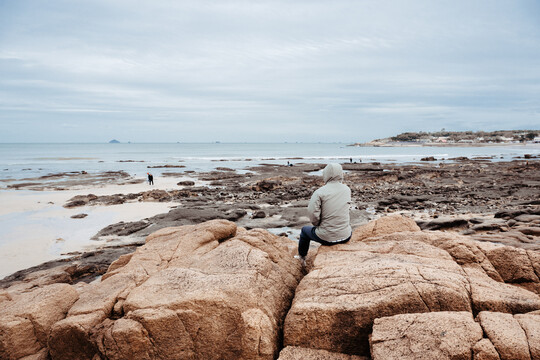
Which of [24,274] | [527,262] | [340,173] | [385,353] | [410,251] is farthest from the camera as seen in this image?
[24,274]

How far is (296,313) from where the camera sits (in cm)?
483

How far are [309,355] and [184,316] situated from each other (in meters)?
1.88

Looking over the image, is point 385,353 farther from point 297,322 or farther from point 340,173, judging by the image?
point 340,173

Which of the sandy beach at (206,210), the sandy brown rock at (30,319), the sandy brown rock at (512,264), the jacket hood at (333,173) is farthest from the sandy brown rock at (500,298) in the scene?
the sandy brown rock at (30,319)

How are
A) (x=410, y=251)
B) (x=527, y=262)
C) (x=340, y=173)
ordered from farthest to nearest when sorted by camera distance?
(x=340, y=173) < (x=410, y=251) < (x=527, y=262)

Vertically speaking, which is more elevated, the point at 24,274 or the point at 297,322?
the point at 297,322

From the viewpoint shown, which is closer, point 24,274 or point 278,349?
point 278,349

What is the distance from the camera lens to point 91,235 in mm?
15547

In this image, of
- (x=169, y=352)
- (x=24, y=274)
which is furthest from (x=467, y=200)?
(x=24, y=274)

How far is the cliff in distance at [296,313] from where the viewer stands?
396cm

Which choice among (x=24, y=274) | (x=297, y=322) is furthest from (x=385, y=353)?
(x=24, y=274)

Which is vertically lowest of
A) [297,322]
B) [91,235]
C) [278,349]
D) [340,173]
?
[91,235]

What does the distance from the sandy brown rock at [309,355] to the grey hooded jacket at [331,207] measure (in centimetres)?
299

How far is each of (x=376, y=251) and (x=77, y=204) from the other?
73.7 ft
